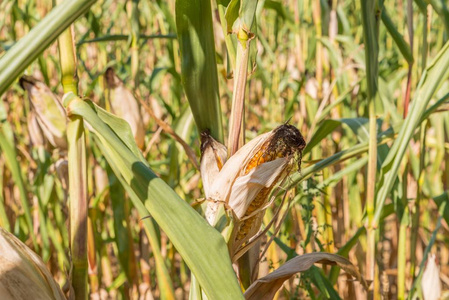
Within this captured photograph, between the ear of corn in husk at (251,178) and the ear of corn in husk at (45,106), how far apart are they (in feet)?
1.18

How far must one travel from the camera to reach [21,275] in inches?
16.7

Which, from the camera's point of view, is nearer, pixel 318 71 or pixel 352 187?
pixel 352 187

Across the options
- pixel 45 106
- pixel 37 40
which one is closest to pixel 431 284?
pixel 45 106

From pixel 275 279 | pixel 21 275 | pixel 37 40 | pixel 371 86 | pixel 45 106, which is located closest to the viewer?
pixel 37 40

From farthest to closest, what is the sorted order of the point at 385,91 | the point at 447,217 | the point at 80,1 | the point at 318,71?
the point at 318,71 → the point at 385,91 → the point at 447,217 → the point at 80,1

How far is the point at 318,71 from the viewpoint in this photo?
1.37m

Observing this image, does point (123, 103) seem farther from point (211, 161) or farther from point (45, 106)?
point (211, 161)

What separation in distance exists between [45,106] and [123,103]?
23 cm

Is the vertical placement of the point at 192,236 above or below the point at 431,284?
above

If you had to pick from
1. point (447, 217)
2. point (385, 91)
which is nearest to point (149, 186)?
point (447, 217)

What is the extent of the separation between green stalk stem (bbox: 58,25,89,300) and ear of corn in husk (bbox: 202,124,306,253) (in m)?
0.11

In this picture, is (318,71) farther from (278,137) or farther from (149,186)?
(149,186)

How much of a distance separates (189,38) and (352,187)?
2.43 ft

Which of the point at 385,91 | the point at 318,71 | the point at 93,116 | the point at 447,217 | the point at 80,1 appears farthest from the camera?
the point at 318,71
